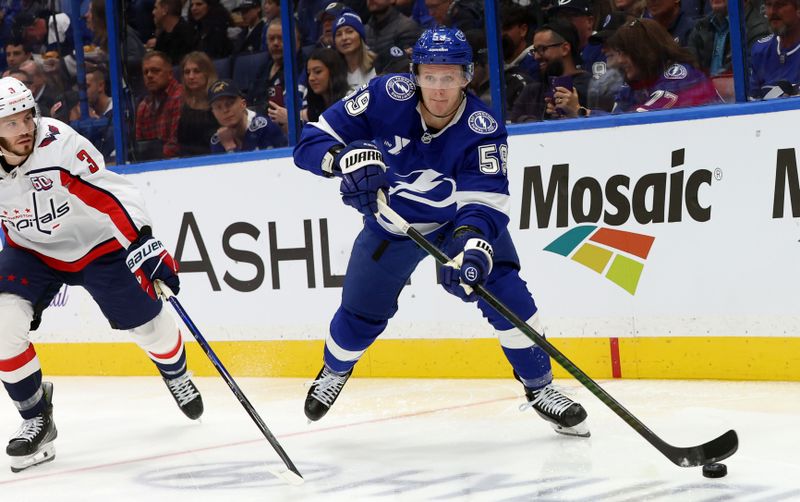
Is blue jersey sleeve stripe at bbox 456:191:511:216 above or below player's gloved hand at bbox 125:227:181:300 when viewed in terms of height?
above

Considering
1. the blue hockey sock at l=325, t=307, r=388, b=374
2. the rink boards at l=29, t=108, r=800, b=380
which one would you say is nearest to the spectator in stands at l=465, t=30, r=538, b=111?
the rink boards at l=29, t=108, r=800, b=380

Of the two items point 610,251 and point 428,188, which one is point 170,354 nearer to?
point 428,188

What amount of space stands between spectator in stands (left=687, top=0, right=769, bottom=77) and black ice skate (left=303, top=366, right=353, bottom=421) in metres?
1.83

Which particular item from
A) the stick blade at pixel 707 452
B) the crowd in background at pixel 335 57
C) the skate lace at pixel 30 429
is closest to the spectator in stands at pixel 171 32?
the crowd in background at pixel 335 57

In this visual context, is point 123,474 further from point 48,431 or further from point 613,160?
point 613,160

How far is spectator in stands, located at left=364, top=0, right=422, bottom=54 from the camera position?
520 cm

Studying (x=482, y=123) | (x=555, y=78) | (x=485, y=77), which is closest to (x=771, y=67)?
(x=555, y=78)

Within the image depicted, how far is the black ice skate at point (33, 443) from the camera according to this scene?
3.66 meters

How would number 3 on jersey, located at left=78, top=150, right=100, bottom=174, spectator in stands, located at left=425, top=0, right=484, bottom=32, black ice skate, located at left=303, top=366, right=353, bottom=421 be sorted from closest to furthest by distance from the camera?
1. number 3 on jersey, located at left=78, top=150, right=100, bottom=174
2. black ice skate, located at left=303, top=366, right=353, bottom=421
3. spectator in stands, located at left=425, top=0, right=484, bottom=32

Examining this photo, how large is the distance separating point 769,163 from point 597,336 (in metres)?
0.96

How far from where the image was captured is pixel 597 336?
4734mm

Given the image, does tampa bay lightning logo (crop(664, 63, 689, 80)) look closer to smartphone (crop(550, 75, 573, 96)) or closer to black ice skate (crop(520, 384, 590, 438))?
smartphone (crop(550, 75, 573, 96))

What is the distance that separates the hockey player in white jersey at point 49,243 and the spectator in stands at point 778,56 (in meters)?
2.25

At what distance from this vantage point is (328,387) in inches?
153
